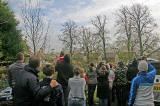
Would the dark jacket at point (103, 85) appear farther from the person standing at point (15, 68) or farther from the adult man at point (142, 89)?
the person standing at point (15, 68)

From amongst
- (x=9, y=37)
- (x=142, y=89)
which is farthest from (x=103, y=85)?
(x=9, y=37)

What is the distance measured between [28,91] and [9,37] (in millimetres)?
9897

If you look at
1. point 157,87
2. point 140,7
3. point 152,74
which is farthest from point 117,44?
point 152,74

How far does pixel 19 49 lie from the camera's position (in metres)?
12.4

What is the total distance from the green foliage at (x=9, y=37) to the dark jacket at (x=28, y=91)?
879cm

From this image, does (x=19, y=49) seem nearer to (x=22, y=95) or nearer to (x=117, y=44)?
(x=22, y=95)

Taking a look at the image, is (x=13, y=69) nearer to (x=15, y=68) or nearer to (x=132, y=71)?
(x=15, y=68)

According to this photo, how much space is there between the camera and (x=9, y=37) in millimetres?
12203

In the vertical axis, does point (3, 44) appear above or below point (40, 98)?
above

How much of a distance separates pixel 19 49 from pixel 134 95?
1007 centimetres

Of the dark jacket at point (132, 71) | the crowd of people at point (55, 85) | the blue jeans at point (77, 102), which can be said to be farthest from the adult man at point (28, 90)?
the dark jacket at point (132, 71)

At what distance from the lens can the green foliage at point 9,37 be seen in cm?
1181

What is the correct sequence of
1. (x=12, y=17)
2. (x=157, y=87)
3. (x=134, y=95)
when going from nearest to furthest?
(x=134, y=95)
(x=157, y=87)
(x=12, y=17)

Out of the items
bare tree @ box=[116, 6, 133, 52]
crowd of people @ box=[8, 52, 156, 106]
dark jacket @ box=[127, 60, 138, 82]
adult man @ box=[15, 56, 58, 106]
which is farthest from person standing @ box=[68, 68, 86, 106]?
bare tree @ box=[116, 6, 133, 52]
